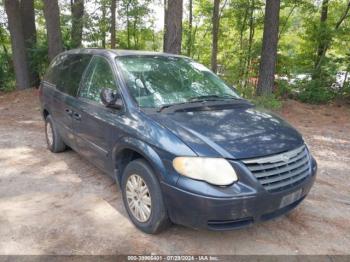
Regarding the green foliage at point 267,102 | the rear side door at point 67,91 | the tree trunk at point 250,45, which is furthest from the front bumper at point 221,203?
the tree trunk at point 250,45

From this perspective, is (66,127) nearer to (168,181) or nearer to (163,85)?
(163,85)

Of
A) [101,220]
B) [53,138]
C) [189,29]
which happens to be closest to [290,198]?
[101,220]

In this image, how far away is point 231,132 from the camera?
3.07m

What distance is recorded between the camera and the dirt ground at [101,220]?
3.16m

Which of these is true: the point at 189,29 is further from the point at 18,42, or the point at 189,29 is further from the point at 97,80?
the point at 97,80

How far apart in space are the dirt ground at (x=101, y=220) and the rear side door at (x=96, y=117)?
51 centimetres

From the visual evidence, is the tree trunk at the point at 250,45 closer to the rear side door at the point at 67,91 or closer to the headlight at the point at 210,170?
the rear side door at the point at 67,91

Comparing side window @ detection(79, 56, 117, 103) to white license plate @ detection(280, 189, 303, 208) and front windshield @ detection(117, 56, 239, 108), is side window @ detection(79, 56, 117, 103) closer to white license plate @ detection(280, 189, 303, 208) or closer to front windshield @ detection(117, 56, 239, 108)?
front windshield @ detection(117, 56, 239, 108)

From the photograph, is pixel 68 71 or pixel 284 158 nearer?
pixel 284 158

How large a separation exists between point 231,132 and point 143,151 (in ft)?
2.73

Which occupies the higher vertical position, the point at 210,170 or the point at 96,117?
the point at 96,117

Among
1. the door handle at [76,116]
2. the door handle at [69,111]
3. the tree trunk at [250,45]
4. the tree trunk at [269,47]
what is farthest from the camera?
the tree trunk at [250,45]

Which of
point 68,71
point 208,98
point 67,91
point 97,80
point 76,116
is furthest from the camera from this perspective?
point 68,71

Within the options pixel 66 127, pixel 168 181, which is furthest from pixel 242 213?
pixel 66 127
